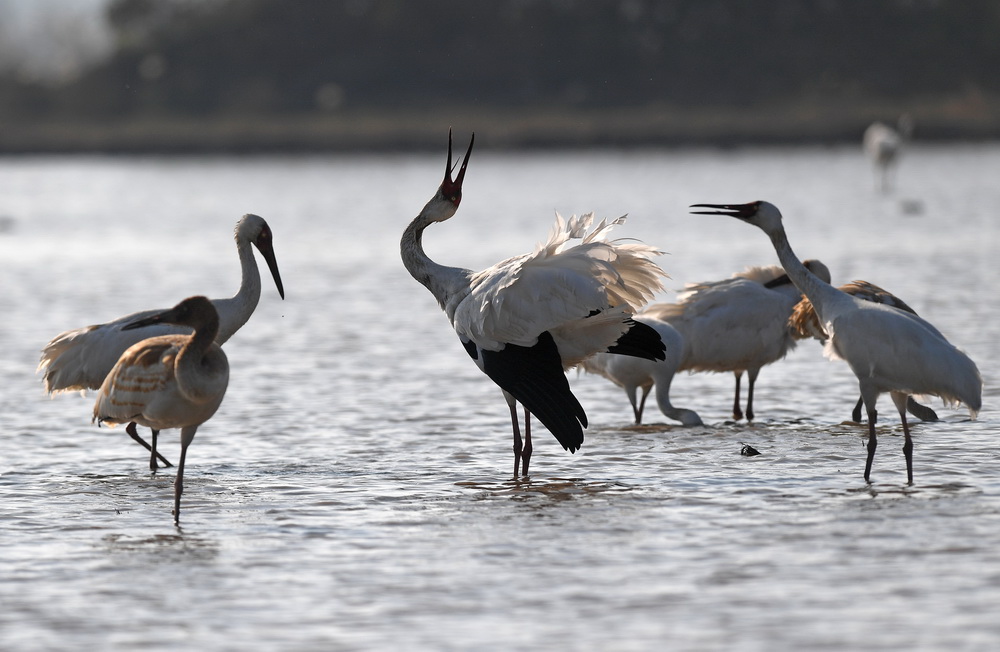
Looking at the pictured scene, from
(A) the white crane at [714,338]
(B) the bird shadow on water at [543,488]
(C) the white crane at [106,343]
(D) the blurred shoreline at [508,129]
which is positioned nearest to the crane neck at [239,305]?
(C) the white crane at [106,343]

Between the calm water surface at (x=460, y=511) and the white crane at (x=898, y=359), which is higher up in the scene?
the white crane at (x=898, y=359)

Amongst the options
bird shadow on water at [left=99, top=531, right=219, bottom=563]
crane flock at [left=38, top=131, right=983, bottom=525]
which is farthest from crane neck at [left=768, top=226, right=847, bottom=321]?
bird shadow on water at [left=99, top=531, right=219, bottom=563]

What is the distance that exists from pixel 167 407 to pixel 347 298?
32.4 ft

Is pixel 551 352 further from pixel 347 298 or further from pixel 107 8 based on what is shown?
pixel 107 8

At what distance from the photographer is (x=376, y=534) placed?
271 inches

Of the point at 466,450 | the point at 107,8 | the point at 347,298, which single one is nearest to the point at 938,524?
the point at 466,450

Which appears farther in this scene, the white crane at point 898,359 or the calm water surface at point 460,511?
the white crane at point 898,359

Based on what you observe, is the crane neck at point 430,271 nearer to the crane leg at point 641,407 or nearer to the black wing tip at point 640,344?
the black wing tip at point 640,344

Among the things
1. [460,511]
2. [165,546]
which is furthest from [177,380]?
[460,511]

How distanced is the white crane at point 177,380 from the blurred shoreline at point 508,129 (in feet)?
144

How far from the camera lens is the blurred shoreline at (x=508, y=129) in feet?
167

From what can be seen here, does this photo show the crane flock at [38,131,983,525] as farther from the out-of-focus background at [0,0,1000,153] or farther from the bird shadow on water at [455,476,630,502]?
the out-of-focus background at [0,0,1000,153]

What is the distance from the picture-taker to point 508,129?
5406 centimetres

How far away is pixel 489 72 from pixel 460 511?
59035mm
